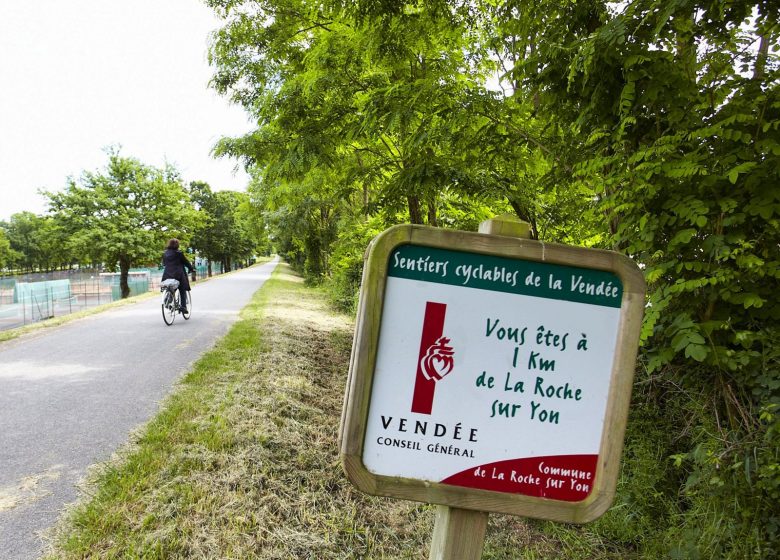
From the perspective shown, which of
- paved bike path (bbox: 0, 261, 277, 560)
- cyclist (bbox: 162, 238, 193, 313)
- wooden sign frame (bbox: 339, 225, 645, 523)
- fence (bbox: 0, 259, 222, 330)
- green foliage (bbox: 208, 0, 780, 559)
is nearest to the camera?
wooden sign frame (bbox: 339, 225, 645, 523)

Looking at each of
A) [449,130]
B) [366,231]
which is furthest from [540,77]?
[366,231]

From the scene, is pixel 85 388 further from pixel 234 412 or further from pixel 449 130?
pixel 449 130

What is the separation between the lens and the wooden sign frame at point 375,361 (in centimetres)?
124

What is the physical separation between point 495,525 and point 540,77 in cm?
327

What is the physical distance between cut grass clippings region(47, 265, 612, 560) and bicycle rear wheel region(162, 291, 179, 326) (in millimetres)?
5238

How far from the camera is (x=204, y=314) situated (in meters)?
11.5

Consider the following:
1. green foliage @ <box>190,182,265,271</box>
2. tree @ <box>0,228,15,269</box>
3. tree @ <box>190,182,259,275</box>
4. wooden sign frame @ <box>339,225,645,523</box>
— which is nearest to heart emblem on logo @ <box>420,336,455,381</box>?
wooden sign frame @ <box>339,225,645,523</box>

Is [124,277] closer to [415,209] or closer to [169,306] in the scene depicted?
[169,306]

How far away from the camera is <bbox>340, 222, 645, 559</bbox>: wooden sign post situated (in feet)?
4.08

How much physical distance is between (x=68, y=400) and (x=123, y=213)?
2761 cm

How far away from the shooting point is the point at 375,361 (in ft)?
4.11

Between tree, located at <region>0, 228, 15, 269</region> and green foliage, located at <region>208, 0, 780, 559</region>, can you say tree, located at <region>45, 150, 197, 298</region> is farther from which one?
tree, located at <region>0, 228, 15, 269</region>

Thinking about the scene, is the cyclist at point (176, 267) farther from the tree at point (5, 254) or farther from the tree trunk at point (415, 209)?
the tree at point (5, 254)

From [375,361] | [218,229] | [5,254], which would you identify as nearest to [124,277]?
[218,229]
